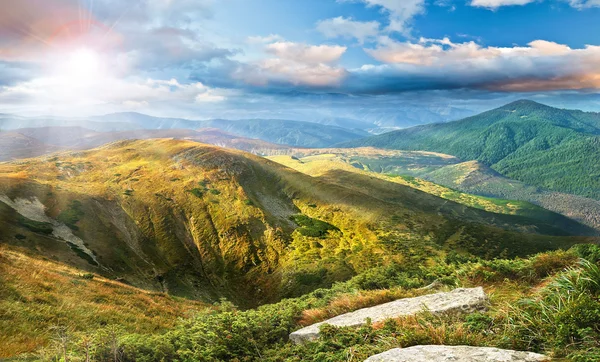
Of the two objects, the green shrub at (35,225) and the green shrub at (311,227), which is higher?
the green shrub at (35,225)

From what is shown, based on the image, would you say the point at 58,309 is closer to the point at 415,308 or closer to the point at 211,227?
the point at 415,308

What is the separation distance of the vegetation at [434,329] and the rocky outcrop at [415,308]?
542 millimetres

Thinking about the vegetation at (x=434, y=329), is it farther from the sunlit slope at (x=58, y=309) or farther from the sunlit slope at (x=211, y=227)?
the sunlit slope at (x=211, y=227)

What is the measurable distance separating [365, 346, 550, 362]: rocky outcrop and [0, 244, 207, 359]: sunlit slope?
15.5 m

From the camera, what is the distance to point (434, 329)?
382 inches

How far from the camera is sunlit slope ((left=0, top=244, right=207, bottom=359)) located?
17125 millimetres

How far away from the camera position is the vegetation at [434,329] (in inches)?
333

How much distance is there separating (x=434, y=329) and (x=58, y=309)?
24.7m

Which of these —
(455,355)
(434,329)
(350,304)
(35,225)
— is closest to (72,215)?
(35,225)

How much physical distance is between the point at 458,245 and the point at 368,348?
114m

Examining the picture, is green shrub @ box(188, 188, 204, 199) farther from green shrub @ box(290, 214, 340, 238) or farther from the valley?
green shrub @ box(290, 214, 340, 238)

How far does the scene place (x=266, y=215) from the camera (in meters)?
115

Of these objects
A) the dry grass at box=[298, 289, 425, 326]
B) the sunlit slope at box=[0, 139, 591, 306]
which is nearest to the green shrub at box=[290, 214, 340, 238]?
the sunlit slope at box=[0, 139, 591, 306]

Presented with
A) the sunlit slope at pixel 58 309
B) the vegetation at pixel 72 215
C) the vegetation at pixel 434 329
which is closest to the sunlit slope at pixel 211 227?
the vegetation at pixel 72 215
